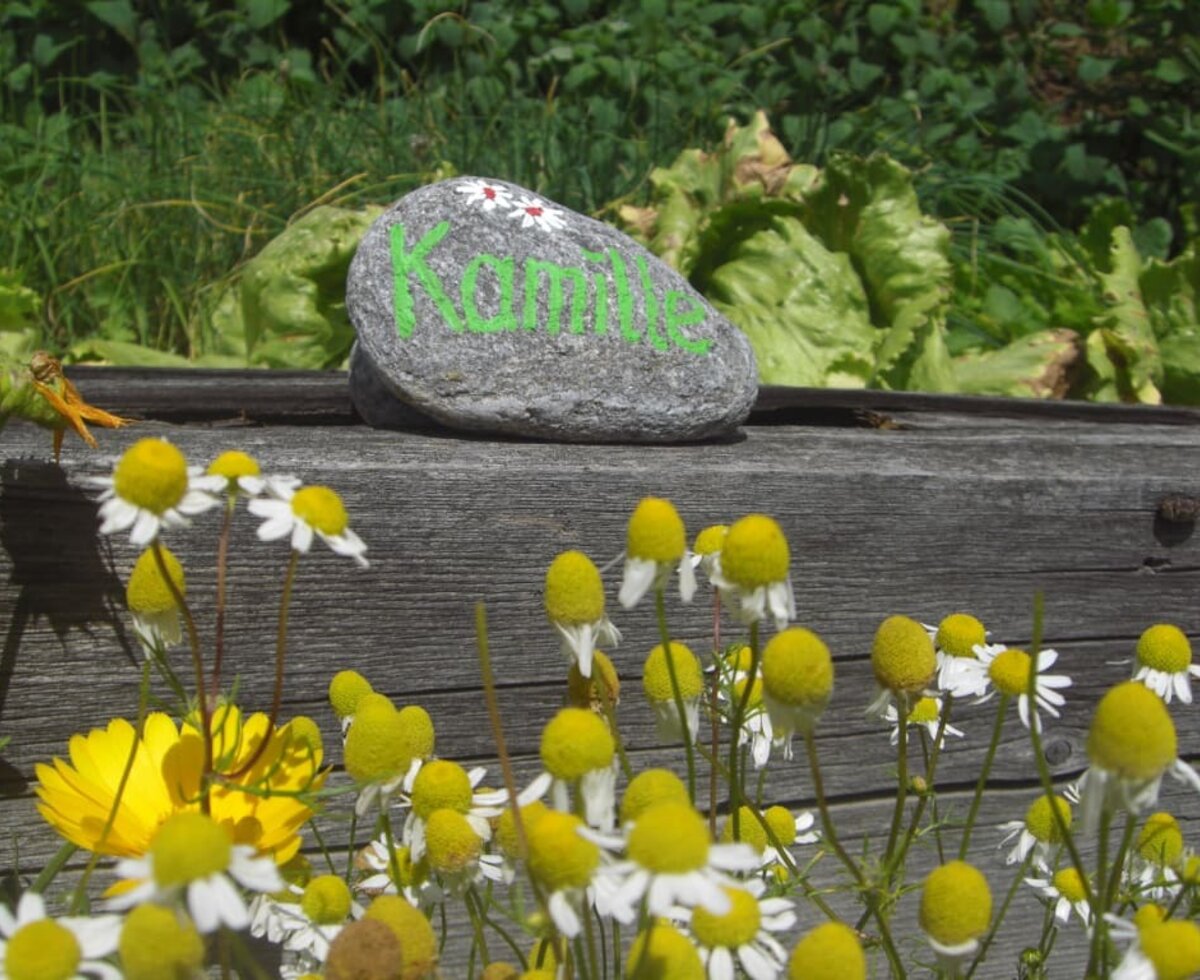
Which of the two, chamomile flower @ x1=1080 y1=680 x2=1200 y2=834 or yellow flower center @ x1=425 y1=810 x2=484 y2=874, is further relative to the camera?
yellow flower center @ x1=425 y1=810 x2=484 y2=874

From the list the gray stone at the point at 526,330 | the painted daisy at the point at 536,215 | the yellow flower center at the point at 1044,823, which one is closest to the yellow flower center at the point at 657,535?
the yellow flower center at the point at 1044,823

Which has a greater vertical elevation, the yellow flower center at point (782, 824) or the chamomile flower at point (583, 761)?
the chamomile flower at point (583, 761)

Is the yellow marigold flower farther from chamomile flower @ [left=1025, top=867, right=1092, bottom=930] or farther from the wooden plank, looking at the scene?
chamomile flower @ [left=1025, top=867, right=1092, bottom=930]

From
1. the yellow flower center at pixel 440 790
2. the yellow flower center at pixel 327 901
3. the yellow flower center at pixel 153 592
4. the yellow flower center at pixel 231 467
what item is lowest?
the yellow flower center at pixel 327 901

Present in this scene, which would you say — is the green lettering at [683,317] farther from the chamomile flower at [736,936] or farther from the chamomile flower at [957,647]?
the chamomile flower at [736,936]

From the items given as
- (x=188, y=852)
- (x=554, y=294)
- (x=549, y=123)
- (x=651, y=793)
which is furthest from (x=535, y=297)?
(x=549, y=123)

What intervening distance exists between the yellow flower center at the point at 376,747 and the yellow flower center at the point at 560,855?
185 millimetres

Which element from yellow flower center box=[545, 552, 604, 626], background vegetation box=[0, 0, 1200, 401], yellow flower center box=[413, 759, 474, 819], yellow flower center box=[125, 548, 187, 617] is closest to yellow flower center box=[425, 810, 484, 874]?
yellow flower center box=[413, 759, 474, 819]

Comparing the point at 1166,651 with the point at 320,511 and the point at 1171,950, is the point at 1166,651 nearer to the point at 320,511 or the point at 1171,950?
the point at 1171,950

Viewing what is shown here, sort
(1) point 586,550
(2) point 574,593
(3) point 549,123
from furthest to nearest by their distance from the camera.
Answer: (3) point 549,123 → (1) point 586,550 → (2) point 574,593

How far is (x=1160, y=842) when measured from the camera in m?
0.98

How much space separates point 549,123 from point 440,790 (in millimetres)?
2921

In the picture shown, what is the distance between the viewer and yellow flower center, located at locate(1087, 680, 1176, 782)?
2.06ft

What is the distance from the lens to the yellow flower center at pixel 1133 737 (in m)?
0.63
